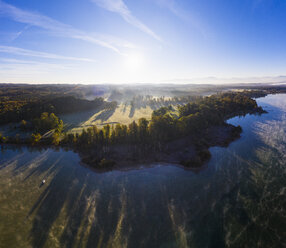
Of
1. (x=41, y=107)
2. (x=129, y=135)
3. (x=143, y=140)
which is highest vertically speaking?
(x=41, y=107)

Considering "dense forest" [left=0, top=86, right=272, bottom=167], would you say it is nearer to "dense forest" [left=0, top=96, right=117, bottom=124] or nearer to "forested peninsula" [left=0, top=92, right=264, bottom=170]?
"forested peninsula" [left=0, top=92, right=264, bottom=170]

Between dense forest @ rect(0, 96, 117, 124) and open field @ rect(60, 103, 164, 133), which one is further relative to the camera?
dense forest @ rect(0, 96, 117, 124)

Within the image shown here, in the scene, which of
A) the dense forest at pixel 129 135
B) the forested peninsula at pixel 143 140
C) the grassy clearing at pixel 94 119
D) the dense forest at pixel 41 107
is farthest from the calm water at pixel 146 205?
the dense forest at pixel 41 107

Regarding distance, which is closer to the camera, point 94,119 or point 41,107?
point 94,119

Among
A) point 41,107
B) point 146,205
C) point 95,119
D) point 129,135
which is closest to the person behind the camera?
point 146,205

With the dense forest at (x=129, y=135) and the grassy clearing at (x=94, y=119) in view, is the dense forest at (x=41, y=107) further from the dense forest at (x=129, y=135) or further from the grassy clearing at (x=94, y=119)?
the dense forest at (x=129, y=135)

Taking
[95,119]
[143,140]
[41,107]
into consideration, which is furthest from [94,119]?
[143,140]

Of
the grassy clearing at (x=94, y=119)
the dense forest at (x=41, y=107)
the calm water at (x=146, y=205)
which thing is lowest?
the calm water at (x=146, y=205)

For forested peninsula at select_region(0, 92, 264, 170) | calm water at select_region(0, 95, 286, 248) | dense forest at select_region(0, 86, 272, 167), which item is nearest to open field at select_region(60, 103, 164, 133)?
forested peninsula at select_region(0, 92, 264, 170)

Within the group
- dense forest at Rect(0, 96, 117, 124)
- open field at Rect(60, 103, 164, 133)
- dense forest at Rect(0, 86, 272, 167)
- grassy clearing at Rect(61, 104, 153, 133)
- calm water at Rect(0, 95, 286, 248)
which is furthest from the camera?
dense forest at Rect(0, 96, 117, 124)

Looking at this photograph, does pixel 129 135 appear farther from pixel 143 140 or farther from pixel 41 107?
pixel 41 107
